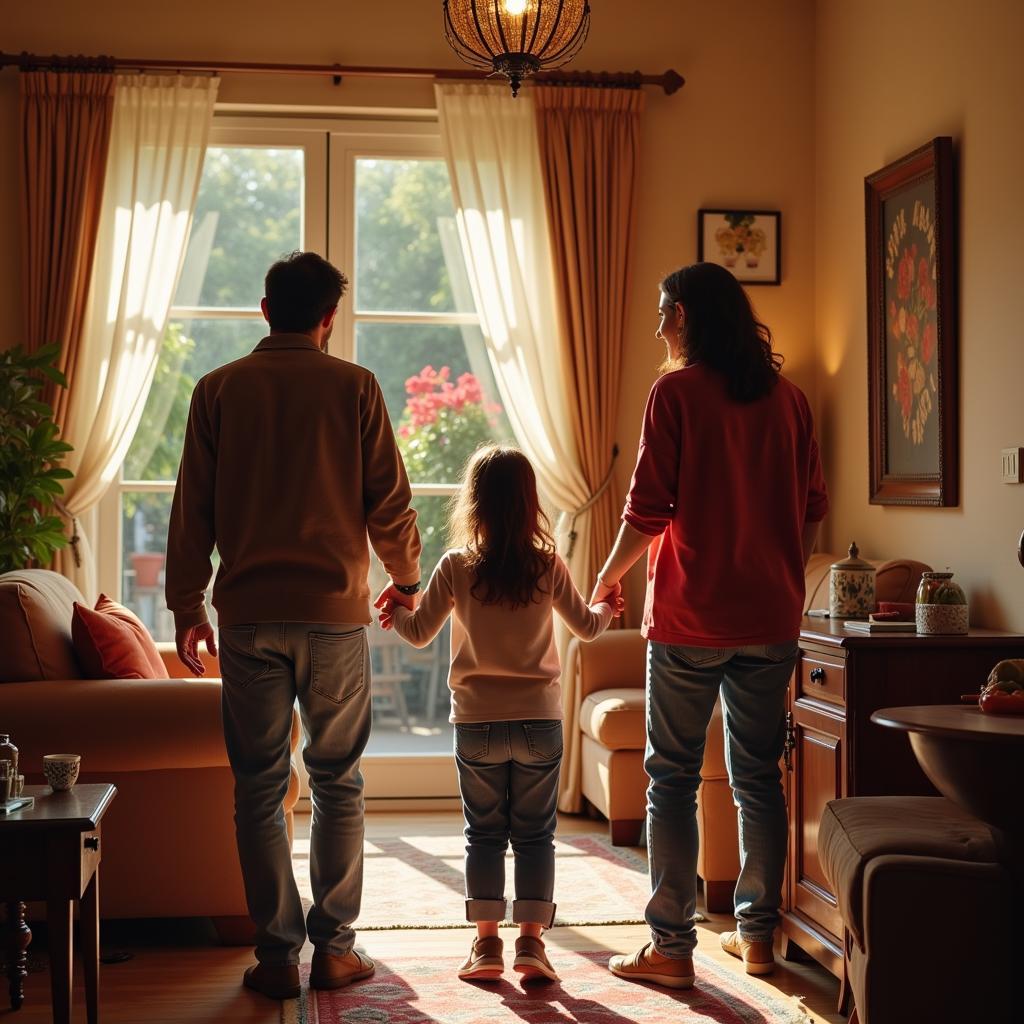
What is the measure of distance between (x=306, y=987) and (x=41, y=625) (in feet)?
3.68

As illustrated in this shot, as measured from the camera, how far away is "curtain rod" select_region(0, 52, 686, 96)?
4.56m

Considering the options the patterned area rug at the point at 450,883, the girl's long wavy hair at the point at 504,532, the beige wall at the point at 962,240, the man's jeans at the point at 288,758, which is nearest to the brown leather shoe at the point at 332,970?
the man's jeans at the point at 288,758

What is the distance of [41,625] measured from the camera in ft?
10.4

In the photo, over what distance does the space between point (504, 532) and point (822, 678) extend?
0.81 metres

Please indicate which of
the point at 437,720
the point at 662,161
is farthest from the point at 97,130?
the point at 437,720

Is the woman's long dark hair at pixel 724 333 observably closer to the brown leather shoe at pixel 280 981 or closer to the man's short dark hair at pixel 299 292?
the man's short dark hair at pixel 299 292

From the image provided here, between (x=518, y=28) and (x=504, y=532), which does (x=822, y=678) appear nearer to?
(x=504, y=532)

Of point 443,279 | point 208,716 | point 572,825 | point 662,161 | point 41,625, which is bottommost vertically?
point 572,825

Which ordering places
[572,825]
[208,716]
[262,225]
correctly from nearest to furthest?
[208,716], [572,825], [262,225]

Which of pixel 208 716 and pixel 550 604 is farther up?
pixel 550 604

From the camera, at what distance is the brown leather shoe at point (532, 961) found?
9.09 feet

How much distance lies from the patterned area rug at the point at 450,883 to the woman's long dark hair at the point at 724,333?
59.7 inches

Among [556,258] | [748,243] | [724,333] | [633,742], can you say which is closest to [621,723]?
[633,742]

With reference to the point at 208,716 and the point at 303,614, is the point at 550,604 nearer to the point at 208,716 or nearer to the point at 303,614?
the point at 303,614
